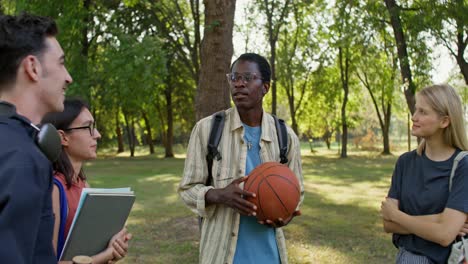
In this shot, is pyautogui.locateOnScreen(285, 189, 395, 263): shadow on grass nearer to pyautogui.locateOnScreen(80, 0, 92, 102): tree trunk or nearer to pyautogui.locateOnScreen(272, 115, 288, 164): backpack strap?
pyautogui.locateOnScreen(272, 115, 288, 164): backpack strap

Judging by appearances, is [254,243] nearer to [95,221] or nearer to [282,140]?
[282,140]

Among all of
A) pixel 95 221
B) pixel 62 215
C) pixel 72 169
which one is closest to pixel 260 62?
pixel 72 169

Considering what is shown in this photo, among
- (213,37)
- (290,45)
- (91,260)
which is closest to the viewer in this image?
(91,260)

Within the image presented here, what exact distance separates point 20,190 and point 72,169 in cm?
151

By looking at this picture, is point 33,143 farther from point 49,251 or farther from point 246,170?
point 246,170

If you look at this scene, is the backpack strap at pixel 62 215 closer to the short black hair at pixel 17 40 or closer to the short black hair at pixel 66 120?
the short black hair at pixel 66 120

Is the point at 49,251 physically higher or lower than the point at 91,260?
higher

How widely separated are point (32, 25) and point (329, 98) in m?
44.4

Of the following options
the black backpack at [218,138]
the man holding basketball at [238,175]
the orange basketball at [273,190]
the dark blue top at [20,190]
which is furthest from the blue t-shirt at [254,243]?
the dark blue top at [20,190]

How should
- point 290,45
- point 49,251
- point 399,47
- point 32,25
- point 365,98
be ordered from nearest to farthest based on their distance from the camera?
point 49,251
point 32,25
point 399,47
point 290,45
point 365,98

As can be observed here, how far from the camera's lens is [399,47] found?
12.4 meters

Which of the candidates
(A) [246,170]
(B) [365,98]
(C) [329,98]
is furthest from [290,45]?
(A) [246,170]

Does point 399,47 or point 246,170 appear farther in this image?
point 399,47

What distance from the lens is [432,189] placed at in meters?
3.33
